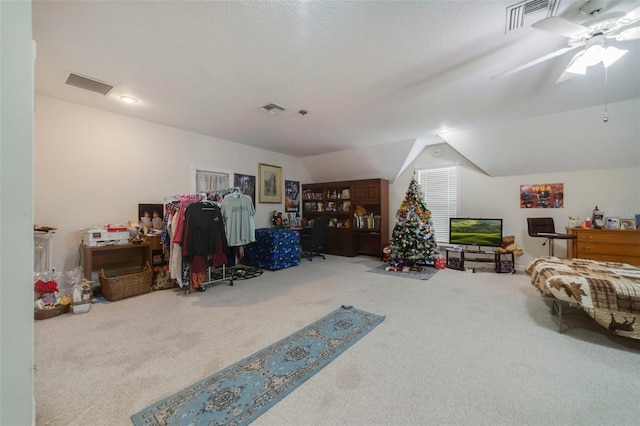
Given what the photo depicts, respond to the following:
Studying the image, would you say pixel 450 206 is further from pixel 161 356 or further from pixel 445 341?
pixel 161 356

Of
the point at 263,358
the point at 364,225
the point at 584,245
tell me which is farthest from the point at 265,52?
the point at 584,245

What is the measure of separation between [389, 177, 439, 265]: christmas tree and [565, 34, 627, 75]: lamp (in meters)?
2.95

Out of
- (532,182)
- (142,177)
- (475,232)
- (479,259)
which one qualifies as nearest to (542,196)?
(532,182)

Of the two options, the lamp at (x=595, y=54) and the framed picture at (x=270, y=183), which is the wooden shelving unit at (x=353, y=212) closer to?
the framed picture at (x=270, y=183)

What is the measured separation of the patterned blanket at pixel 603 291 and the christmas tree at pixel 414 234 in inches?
82.4

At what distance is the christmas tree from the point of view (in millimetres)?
4785

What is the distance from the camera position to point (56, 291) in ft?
9.48

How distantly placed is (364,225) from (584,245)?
3959 millimetres

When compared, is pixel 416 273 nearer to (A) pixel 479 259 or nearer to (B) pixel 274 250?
(A) pixel 479 259

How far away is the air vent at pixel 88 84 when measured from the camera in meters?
2.79

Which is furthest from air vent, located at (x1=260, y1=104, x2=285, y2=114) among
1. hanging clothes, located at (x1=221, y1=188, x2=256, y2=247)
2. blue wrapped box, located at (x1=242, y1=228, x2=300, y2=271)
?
blue wrapped box, located at (x1=242, y1=228, x2=300, y2=271)

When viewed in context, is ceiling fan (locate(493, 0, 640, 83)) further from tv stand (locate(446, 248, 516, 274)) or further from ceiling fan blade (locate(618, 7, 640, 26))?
tv stand (locate(446, 248, 516, 274))

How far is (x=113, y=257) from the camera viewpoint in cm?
376

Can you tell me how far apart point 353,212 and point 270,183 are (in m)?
2.29
